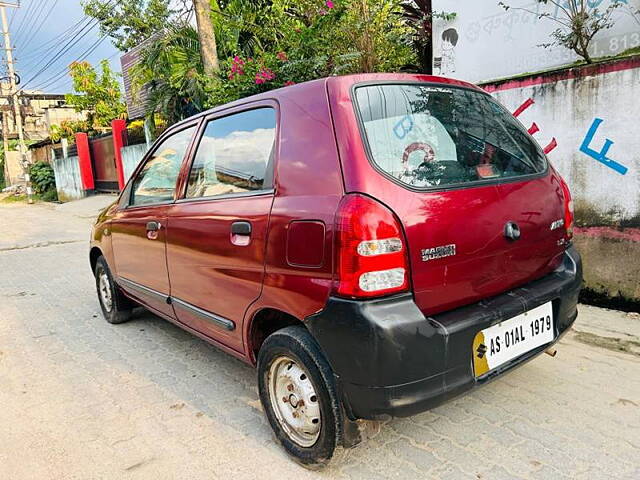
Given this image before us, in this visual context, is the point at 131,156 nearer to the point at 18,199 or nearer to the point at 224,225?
the point at 18,199

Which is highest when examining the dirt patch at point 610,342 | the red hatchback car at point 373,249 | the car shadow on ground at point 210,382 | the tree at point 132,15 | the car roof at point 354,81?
the tree at point 132,15

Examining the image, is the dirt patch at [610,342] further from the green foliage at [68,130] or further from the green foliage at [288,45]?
the green foliage at [68,130]

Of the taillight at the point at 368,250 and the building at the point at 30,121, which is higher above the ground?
the building at the point at 30,121

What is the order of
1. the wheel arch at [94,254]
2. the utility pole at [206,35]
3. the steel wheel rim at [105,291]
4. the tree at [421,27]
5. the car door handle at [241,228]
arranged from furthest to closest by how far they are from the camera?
the utility pole at [206,35] < the tree at [421,27] < the wheel arch at [94,254] < the steel wheel rim at [105,291] < the car door handle at [241,228]

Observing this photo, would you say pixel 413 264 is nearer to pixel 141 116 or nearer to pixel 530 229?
pixel 530 229

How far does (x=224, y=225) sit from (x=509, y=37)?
4.03 m

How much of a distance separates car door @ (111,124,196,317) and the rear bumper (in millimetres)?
1580

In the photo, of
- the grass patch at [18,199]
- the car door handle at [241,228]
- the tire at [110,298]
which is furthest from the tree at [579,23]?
the grass patch at [18,199]

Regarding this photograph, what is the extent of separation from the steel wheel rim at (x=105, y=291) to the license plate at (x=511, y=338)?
3.31 m

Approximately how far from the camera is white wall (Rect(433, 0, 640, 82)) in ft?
13.3

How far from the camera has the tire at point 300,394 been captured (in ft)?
6.30

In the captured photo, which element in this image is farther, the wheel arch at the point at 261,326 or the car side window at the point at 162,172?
the car side window at the point at 162,172

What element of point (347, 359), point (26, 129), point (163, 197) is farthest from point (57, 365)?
point (26, 129)

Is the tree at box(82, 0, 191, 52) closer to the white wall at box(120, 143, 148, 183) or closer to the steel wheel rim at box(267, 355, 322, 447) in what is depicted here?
the white wall at box(120, 143, 148, 183)
